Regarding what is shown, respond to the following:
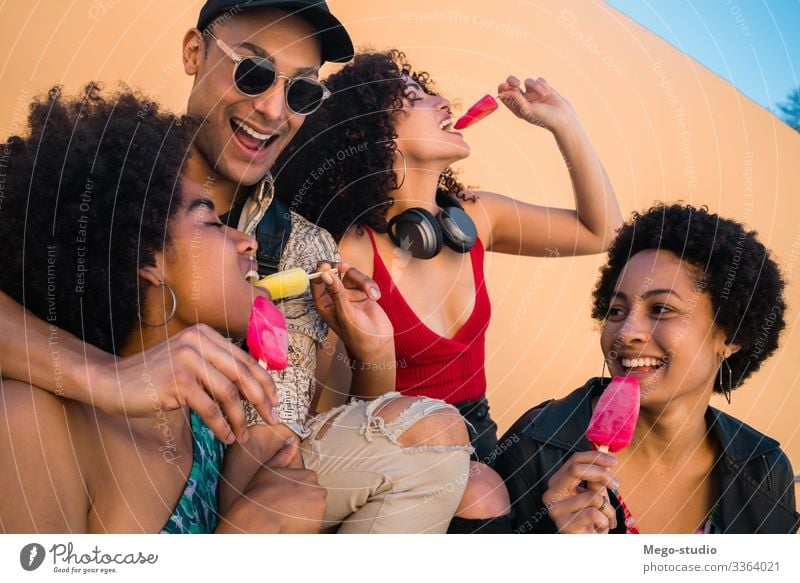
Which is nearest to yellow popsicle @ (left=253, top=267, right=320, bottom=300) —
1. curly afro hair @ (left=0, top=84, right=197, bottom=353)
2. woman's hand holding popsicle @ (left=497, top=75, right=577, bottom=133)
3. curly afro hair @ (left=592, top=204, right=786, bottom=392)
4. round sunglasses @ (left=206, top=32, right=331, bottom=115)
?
curly afro hair @ (left=0, top=84, right=197, bottom=353)

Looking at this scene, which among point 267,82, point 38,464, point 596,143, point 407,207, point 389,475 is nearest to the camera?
point 38,464

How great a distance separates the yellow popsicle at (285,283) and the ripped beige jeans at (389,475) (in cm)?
33

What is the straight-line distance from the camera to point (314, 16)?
9.37 feet

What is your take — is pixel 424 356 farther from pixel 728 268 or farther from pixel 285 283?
pixel 728 268

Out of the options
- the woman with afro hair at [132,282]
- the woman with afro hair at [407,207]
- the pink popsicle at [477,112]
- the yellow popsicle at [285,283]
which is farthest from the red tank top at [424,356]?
the woman with afro hair at [132,282]

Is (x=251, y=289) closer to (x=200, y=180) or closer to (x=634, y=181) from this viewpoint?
(x=200, y=180)

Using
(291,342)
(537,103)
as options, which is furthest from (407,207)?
(291,342)

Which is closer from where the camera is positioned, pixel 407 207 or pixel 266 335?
pixel 266 335

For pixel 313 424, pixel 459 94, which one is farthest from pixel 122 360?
pixel 459 94

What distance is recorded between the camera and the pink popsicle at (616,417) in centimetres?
254

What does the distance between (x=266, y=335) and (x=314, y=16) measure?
3.11 feet

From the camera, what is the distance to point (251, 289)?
8.07 feet

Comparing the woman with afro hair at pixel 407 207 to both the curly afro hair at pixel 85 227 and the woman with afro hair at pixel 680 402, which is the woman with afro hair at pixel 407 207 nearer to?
the woman with afro hair at pixel 680 402

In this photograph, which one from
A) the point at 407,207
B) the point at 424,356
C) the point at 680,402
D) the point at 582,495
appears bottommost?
the point at 582,495
